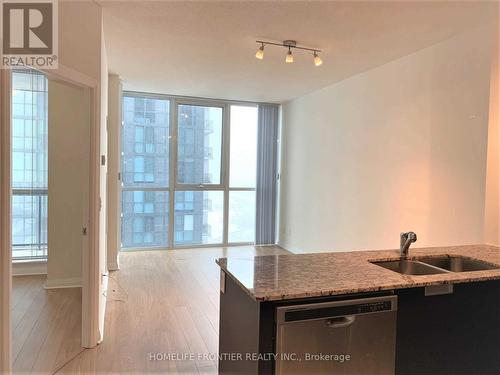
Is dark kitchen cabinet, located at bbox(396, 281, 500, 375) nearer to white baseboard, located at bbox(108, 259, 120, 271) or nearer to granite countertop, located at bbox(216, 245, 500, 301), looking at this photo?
granite countertop, located at bbox(216, 245, 500, 301)

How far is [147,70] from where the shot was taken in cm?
438

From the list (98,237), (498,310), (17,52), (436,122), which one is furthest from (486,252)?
(17,52)

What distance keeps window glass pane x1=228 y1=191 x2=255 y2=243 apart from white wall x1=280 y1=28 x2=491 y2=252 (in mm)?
1146

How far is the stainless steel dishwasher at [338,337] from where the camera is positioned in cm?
154

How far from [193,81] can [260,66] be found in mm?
1206

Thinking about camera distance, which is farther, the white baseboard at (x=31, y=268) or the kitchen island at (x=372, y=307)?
the white baseboard at (x=31, y=268)

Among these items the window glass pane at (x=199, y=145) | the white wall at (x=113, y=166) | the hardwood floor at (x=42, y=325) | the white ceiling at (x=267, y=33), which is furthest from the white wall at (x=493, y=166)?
the window glass pane at (x=199, y=145)

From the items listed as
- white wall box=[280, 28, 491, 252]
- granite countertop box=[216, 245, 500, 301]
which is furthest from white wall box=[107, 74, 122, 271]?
granite countertop box=[216, 245, 500, 301]

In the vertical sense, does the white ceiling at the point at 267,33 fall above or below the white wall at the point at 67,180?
above

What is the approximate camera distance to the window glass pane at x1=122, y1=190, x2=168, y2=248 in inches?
236

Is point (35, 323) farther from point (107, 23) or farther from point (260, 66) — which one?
point (260, 66)

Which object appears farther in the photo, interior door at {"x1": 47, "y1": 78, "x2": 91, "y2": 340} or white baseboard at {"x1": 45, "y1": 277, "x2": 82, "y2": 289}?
white baseboard at {"x1": 45, "y1": 277, "x2": 82, "y2": 289}

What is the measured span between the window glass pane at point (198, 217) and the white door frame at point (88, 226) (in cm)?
351

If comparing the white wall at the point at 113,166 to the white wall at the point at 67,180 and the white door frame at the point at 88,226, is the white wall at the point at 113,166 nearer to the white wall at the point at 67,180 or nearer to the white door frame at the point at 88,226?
the white wall at the point at 67,180
